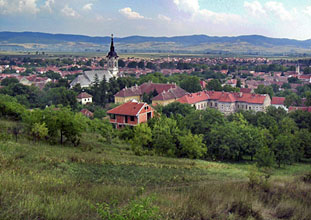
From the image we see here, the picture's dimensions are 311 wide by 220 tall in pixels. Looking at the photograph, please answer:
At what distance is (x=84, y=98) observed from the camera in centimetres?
5134

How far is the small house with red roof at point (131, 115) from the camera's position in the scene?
93.7 ft

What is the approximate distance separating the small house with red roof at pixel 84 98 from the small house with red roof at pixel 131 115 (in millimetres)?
21943

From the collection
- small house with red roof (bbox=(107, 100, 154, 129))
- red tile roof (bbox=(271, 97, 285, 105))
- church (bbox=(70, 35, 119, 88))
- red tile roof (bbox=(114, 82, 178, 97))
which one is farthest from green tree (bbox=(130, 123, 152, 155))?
church (bbox=(70, 35, 119, 88))

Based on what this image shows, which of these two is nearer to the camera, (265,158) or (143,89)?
(265,158)

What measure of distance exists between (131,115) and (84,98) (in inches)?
977

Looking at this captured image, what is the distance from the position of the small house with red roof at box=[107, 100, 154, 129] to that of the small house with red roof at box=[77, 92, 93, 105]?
21943mm

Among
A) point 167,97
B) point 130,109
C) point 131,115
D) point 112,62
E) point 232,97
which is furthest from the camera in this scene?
point 112,62

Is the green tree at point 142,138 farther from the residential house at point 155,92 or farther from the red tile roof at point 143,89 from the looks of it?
the red tile roof at point 143,89

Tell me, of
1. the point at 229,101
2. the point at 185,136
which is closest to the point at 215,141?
the point at 185,136

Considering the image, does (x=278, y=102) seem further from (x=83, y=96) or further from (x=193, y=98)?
(x=83, y=96)

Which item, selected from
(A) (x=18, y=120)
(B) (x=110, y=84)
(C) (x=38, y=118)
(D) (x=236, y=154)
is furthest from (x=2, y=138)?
(B) (x=110, y=84)

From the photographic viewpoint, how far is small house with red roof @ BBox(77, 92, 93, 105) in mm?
50562

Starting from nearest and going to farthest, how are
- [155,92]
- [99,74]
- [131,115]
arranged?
[131,115] → [155,92] → [99,74]

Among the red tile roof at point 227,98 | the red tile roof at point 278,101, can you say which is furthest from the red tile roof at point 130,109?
the red tile roof at point 278,101
